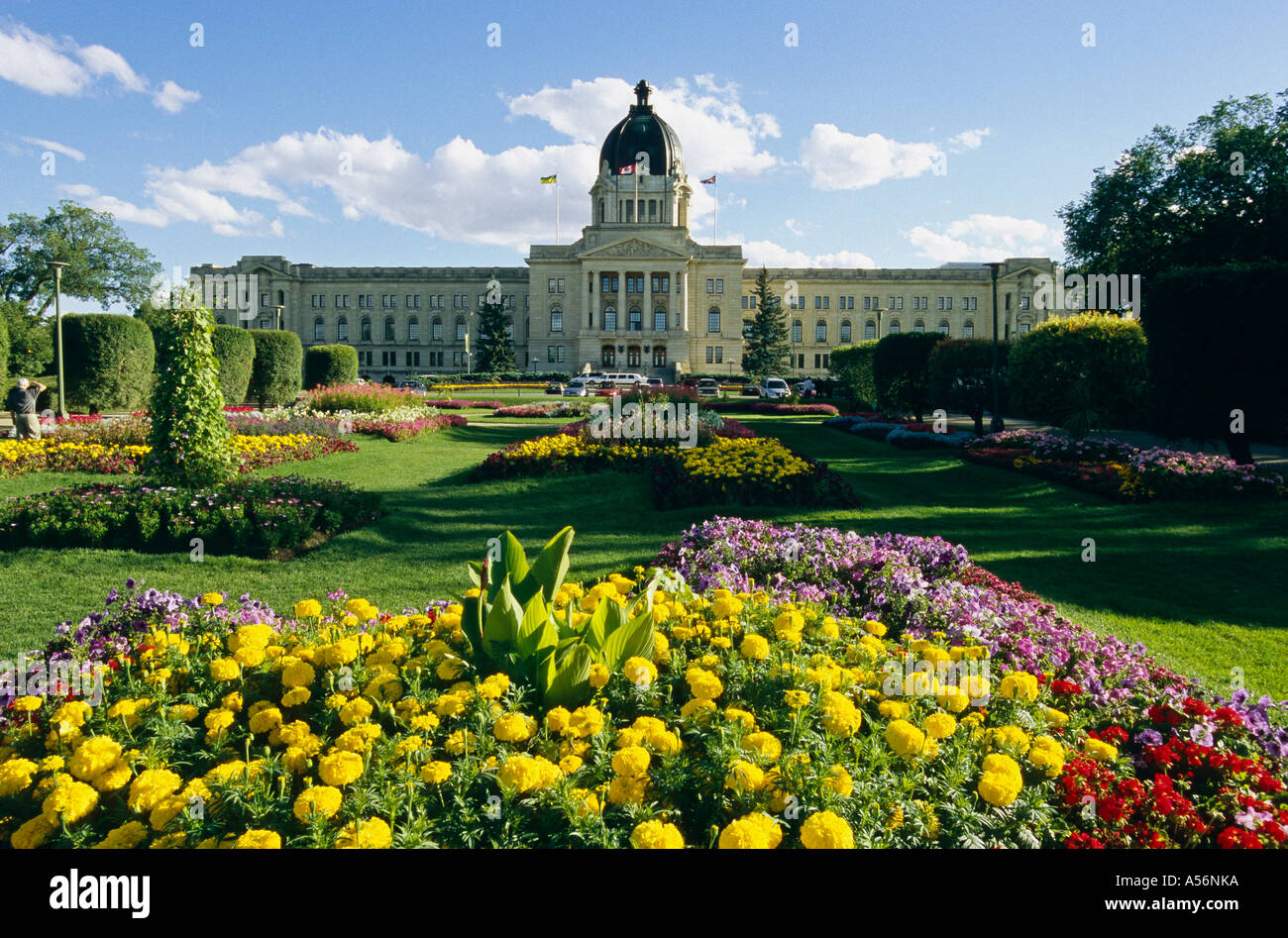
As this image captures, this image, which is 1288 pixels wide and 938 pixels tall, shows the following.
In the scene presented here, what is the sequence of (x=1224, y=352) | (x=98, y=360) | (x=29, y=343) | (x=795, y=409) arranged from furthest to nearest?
1. (x=29, y=343)
2. (x=795, y=409)
3. (x=98, y=360)
4. (x=1224, y=352)

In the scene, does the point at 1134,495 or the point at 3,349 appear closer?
the point at 1134,495

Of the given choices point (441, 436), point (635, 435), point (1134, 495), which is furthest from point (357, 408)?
point (1134, 495)

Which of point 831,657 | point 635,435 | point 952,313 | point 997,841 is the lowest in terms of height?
point 997,841

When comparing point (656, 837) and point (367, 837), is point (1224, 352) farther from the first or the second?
point (367, 837)

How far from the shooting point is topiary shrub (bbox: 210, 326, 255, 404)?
24.7 m

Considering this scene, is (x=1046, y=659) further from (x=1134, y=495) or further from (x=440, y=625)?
(x=1134, y=495)

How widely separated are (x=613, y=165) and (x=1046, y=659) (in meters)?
88.4

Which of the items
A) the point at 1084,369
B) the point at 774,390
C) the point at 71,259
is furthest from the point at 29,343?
the point at 1084,369

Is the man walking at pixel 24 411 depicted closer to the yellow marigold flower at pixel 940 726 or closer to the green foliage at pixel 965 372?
the yellow marigold flower at pixel 940 726

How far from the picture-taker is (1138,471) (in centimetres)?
1295

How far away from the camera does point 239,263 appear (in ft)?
293

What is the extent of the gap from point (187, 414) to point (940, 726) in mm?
10792

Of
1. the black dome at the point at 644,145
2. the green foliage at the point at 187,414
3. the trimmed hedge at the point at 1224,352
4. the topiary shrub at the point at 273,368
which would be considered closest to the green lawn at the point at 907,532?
the green foliage at the point at 187,414

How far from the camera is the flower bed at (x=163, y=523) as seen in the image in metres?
8.94
